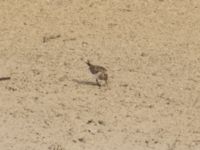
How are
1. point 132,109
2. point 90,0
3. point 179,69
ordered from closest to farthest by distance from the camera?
point 132,109 → point 179,69 → point 90,0

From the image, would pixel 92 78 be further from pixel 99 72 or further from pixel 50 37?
pixel 50 37

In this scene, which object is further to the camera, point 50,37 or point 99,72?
point 50,37

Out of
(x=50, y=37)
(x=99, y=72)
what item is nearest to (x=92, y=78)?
(x=99, y=72)

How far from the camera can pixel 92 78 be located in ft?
35.3

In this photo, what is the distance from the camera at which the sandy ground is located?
30.5ft

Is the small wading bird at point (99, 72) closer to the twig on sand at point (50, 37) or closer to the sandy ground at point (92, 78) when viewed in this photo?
the sandy ground at point (92, 78)

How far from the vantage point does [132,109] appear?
9867mm

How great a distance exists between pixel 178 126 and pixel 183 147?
494 mm

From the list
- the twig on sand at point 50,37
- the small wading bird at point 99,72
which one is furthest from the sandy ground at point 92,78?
the small wading bird at point 99,72

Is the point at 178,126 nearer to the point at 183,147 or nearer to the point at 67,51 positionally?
the point at 183,147

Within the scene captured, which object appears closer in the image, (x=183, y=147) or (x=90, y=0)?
(x=183, y=147)

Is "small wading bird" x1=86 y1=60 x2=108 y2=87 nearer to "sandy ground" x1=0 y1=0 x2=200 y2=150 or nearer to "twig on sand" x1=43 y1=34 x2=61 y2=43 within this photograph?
"sandy ground" x1=0 y1=0 x2=200 y2=150

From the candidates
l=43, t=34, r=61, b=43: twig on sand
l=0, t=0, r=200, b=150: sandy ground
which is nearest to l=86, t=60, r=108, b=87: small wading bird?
l=0, t=0, r=200, b=150: sandy ground

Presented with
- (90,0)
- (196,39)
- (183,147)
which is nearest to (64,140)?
(183,147)
